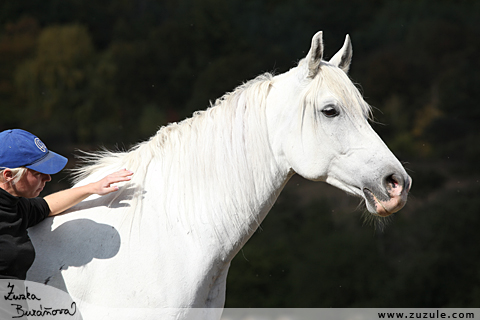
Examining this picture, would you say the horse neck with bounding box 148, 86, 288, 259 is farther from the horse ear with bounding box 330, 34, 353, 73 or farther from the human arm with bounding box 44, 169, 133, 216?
the horse ear with bounding box 330, 34, 353, 73

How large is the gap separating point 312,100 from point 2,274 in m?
1.04

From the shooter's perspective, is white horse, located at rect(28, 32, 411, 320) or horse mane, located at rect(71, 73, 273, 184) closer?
white horse, located at rect(28, 32, 411, 320)

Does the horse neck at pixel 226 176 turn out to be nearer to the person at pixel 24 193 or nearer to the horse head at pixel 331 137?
the horse head at pixel 331 137

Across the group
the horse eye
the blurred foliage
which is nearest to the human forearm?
the horse eye

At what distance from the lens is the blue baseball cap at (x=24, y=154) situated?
1.30m

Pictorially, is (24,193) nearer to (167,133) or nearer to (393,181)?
(167,133)

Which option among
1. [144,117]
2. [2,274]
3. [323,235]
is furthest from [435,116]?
[2,274]

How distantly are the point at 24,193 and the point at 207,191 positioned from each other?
1.85 feet

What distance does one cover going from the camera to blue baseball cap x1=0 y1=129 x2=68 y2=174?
4.25ft

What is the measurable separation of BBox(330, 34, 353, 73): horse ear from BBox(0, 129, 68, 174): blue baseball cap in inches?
40.2

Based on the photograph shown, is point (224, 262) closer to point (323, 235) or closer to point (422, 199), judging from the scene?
point (323, 235)

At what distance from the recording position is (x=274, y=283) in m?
5.20

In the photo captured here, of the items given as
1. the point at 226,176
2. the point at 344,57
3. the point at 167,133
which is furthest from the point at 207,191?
the point at 344,57

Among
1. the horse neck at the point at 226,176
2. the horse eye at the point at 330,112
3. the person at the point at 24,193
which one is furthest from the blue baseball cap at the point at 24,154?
the horse eye at the point at 330,112
